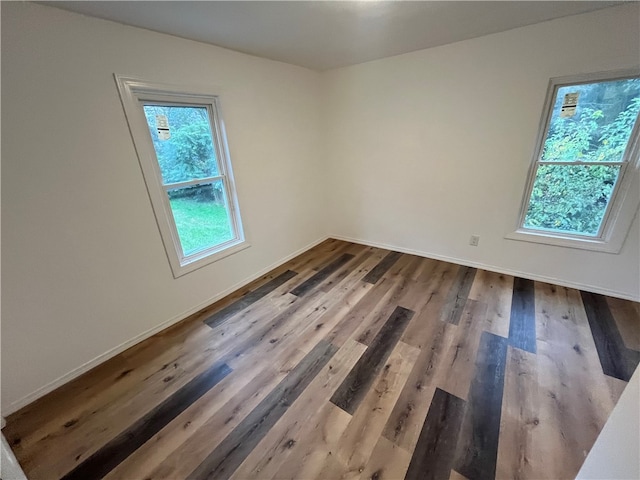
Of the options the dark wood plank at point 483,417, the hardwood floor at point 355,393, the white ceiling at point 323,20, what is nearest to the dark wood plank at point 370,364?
the hardwood floor at point 355,393

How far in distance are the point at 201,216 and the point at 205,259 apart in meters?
0.40

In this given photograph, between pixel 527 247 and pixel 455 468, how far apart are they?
223cm

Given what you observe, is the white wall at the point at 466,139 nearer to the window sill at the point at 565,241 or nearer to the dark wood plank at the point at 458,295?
the window sill at the point at 565,241

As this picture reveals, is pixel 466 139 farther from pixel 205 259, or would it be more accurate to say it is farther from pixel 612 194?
pixel 205 259

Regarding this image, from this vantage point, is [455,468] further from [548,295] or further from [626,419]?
[548,295]

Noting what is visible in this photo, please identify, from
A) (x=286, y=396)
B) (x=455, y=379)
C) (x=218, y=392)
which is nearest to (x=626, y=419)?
(x=455, y=379)

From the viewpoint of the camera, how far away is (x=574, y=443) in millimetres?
1267

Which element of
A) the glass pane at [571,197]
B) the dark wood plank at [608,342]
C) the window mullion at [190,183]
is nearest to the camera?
the dark wood plank at [608,342]

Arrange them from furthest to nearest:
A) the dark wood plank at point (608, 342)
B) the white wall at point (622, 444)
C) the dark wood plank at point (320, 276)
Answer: the dark wood plank at point (320, 276) → the dark wood plank at point (608, 342) → the white wall at point (622, 444)

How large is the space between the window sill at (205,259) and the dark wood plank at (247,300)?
18.0 inches

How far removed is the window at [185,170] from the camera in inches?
73.5

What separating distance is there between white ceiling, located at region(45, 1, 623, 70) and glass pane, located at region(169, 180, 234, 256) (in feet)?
3.70

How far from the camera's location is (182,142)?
7.08 ft

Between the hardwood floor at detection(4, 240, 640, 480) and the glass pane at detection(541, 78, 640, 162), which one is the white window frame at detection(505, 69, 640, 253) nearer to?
the glass pane at detection(541, 78, 640, 162)
